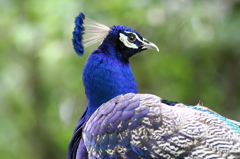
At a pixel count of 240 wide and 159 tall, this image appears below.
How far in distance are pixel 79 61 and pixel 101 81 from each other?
2363mm

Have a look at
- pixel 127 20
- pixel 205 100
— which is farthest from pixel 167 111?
pixel 205 100

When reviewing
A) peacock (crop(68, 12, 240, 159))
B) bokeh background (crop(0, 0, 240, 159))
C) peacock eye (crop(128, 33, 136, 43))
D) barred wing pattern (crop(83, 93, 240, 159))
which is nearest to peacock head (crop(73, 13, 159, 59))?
peacock eye (crop(128, 33, 136, 43))

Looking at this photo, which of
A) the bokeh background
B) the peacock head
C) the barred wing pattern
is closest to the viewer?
the barred wing pattern

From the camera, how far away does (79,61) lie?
4922mm

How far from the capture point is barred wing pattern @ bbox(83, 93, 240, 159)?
187cm

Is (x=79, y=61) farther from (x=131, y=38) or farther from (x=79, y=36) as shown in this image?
(x=131, y=38)

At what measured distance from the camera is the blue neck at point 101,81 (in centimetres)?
261

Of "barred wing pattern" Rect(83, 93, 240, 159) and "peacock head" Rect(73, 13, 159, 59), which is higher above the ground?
"peacock head" Rect(73, 13, 159, 59)

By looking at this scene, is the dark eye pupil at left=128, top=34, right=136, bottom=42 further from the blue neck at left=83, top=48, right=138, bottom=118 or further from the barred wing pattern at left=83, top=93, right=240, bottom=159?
the barred wing pattern at left=83, top=93, right=240, bottom=159

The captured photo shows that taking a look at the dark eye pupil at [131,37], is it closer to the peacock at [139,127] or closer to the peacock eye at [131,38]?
the peacock eye at [131,38]

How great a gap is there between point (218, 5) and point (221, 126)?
2.26 meters

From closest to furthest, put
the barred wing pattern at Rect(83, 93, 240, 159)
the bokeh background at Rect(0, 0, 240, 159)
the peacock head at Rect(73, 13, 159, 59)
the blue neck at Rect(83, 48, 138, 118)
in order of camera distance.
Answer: the barred wing pattern at Rect(83, 93, 240, 159)
the blue neck at Rect(83, 48, 138, 118)
the peacock head at Rect(73, 13, 159, 59)
the bokeh background at Rect(0, 0, 240, 159)

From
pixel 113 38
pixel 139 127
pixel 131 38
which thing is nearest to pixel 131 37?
pixel 131 38

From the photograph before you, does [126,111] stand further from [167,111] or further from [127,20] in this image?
[127,20]
